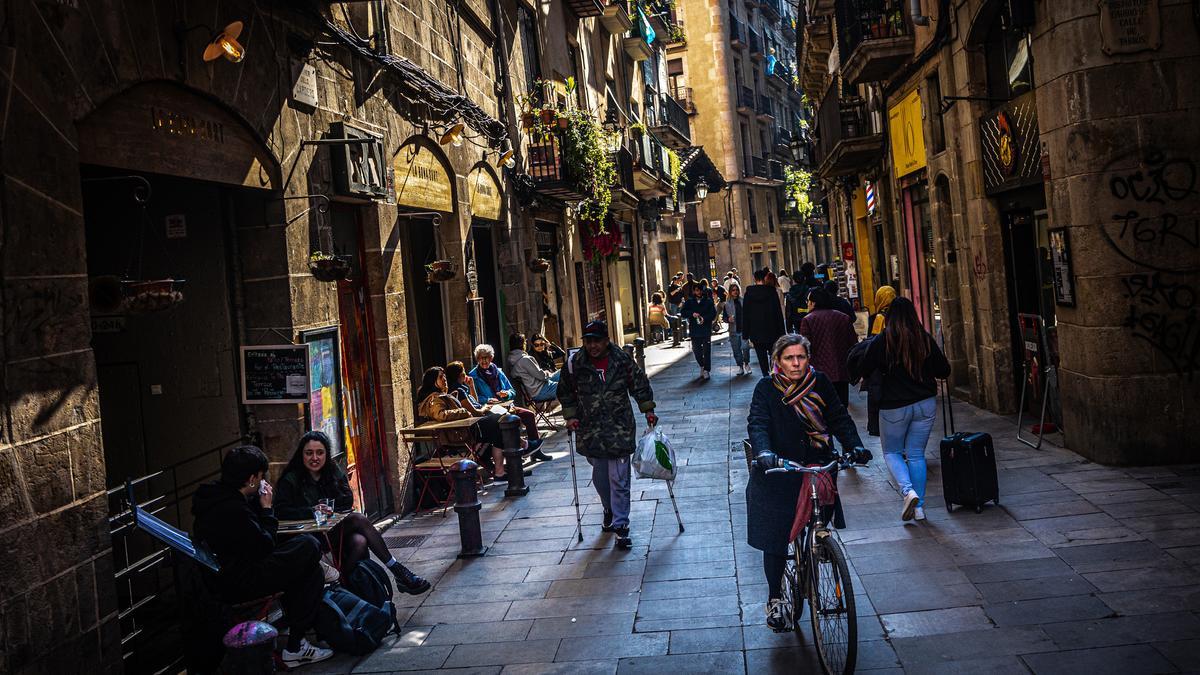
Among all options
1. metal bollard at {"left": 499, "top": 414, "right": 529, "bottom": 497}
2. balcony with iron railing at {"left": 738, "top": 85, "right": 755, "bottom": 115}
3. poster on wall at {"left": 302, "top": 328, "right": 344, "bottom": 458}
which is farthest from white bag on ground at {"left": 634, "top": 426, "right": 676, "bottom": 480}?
balcony with iron railing at {"left": 738, "top": 85, "right": 755, "bottom": 115}

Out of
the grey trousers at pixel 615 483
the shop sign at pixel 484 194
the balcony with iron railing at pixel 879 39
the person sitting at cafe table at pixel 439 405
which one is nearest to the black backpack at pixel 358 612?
the grey trousers at pixel 615 483

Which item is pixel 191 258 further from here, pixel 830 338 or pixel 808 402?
pixel 830 338

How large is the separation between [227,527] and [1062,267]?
7.57 metres

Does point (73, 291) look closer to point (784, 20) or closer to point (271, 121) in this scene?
point (271, 121)

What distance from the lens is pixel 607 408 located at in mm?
8961

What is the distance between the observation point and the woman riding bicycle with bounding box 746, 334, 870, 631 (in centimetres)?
613

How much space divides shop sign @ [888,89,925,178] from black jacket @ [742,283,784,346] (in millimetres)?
2928

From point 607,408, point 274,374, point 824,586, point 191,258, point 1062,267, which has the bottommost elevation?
point 824,586

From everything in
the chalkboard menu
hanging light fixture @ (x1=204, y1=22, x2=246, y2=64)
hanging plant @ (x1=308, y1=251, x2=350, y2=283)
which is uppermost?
hanging light fixture @ (x1=204, y1=22, x2=246, y2=64)

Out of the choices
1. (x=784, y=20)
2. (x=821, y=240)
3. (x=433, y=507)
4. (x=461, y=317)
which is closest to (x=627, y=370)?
(x=433, y=507)

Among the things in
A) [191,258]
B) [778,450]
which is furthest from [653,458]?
Result: [191,258]

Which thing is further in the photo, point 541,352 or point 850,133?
point 850,133

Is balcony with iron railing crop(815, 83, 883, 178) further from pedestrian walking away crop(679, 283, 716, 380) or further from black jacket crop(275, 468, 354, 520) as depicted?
black jacket crop(275, 468, 354, 520)

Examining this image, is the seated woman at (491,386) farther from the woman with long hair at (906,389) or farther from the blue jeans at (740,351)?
the blue jeans at (740,351)
